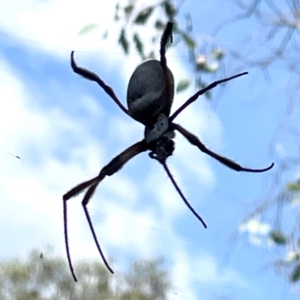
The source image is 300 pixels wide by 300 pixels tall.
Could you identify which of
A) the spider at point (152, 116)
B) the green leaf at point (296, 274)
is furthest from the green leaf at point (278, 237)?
the spider at point (152, 116)

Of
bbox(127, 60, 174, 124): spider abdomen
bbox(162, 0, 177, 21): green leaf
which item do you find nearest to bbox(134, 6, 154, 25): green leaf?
bbox(162, 0, 177, 21): green leaf

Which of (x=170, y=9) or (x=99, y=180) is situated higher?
(x=170, y=9)

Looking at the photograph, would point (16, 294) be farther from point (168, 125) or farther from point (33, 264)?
point (168, 125)

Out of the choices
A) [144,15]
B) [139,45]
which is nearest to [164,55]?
[139,45]

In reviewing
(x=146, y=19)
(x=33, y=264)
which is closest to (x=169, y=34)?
(x=146, y=19)

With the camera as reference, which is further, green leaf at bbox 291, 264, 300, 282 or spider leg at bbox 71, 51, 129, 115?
green leaf at bbox 291, 264, 300, 282

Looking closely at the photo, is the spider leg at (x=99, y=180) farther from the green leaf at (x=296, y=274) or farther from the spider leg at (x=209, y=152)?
the green leaf at (x=296, y=274)

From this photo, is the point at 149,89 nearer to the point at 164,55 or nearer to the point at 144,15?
Answer: the point at 164,55

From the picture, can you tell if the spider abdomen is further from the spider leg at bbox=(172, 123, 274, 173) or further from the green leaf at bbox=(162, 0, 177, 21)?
the green leaf at bbox=(162, 0, 177, 21)
